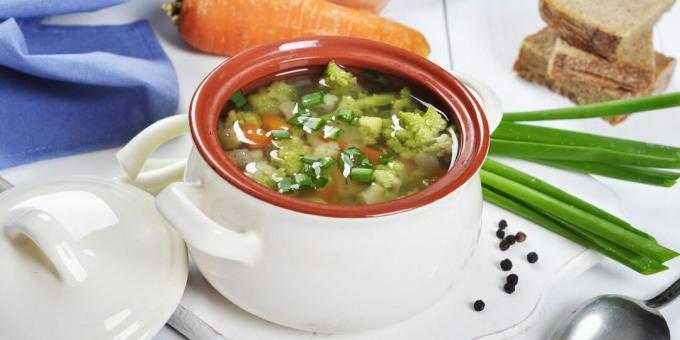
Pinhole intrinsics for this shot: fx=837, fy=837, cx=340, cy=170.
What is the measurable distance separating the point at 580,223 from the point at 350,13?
1.25 metres

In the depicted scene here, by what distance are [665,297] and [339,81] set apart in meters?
0.95

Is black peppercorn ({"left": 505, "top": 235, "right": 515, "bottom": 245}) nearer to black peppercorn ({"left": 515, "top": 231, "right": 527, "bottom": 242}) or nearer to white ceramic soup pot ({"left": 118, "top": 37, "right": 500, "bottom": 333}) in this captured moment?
black peppercorn ({"left": 515, "top": 231, "right": 527, "bottom": 242})

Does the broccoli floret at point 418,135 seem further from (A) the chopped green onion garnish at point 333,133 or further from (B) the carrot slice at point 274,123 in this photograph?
(B) the carrot slice at point 274,123

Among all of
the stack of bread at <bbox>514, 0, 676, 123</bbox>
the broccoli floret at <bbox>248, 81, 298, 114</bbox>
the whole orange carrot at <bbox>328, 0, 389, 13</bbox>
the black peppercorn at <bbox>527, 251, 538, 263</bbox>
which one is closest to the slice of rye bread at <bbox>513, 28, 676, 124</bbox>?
the stack of bread at <bbox>514, 0, 676, 123</bbox>

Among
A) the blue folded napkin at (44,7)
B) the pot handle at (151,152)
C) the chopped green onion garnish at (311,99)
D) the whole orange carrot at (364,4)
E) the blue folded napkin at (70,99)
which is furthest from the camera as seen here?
the whole orange carrot at (364,4)

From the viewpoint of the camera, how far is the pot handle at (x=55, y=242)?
161cm

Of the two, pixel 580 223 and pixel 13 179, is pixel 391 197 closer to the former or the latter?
pixel 580 223

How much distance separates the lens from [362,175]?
165 cm

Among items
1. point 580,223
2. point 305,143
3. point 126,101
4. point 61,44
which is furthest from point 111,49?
point 580,223

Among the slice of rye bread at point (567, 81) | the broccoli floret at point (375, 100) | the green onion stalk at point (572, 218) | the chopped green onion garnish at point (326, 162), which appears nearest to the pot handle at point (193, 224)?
the chopped green onion garnish at point (326, 162)

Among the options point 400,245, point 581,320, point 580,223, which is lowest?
point 581,320

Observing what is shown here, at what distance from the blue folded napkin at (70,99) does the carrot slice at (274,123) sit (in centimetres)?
75

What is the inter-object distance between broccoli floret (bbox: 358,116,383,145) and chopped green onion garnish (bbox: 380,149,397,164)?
4cm

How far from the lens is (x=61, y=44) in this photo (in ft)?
8.89
